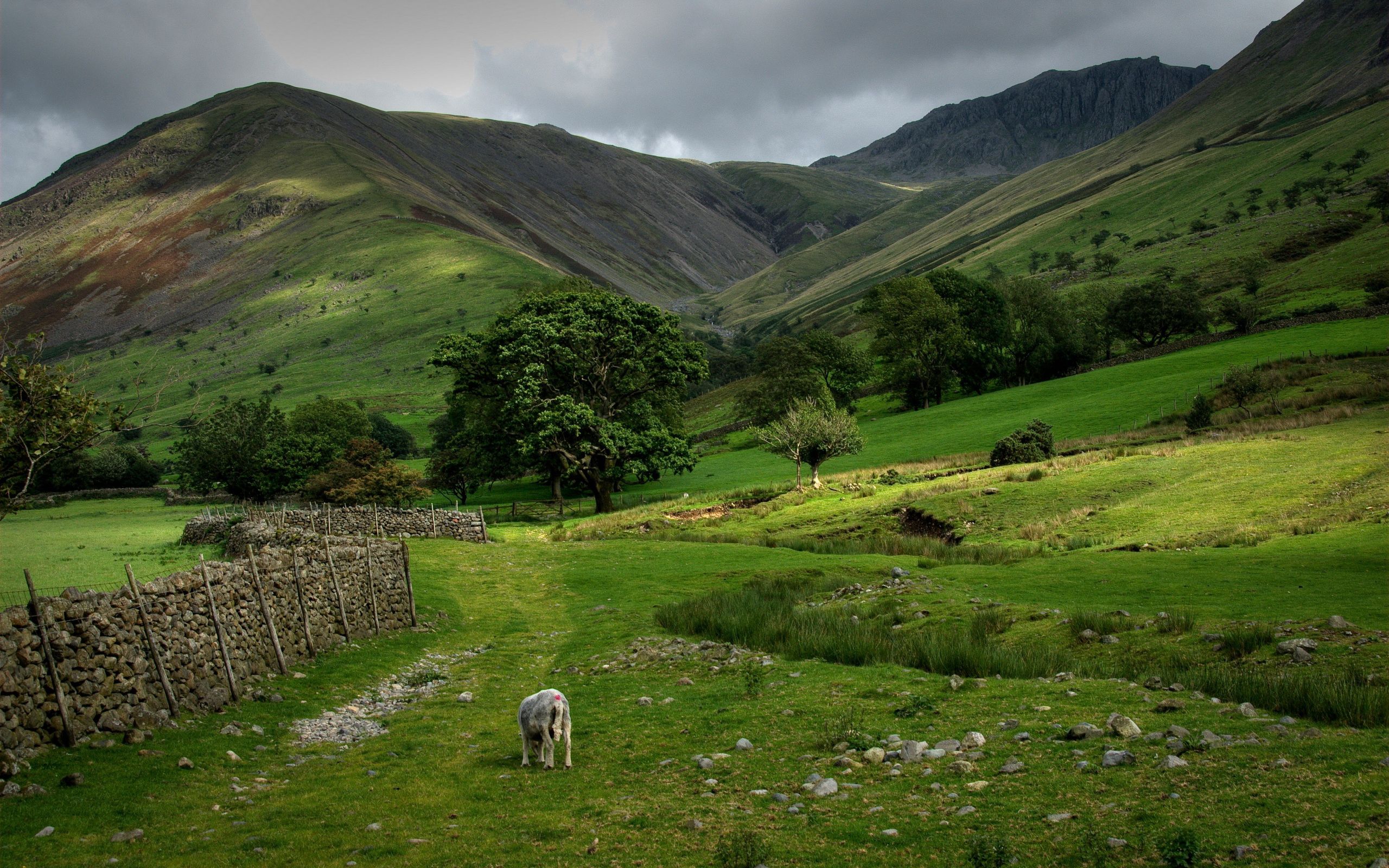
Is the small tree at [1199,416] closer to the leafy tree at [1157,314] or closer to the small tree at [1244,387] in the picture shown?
the small tree at [1244,387]

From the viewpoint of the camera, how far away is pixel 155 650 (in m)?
14.9

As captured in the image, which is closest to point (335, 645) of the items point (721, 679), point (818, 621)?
point (721, 679)

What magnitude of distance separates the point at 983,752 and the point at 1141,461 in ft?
113

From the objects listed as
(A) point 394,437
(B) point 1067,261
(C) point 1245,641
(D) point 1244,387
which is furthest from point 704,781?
(B) point 1067,261

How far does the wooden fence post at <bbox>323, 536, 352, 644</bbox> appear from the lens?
22734mm

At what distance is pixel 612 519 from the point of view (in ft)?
174

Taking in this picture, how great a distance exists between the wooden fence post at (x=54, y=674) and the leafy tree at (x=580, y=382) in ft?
149

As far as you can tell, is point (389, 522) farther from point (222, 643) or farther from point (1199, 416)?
point (1199, 416)

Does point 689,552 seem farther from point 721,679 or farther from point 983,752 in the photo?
point 983,752

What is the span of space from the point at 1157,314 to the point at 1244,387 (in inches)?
1554

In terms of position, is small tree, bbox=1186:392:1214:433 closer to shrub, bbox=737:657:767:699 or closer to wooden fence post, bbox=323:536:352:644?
shrub, bbox=737:657:767:699

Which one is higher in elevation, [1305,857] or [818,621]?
[1305,857]


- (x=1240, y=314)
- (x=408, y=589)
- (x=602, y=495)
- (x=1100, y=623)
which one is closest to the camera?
(x=1100, y=623)

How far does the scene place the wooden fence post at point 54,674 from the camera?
13031 millimetres
